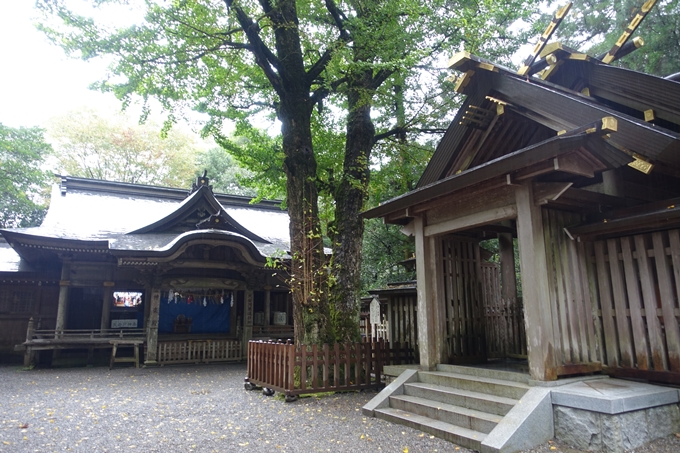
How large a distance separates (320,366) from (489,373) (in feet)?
9.96

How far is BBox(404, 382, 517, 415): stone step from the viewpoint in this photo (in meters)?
4.87

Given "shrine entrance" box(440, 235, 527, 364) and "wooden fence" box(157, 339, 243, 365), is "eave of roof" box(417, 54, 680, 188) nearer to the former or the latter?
"shrine entrance" box(440, 235, 527, 364)

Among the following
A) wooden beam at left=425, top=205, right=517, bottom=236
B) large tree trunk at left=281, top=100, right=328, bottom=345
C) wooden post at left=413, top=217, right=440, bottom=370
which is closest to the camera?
wooden beam at left=425, top=205, right=517, bottom=236

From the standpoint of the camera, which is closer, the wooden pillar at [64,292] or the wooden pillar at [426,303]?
the wooden pillar at [426,303]

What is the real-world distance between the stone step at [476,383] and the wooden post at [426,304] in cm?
27

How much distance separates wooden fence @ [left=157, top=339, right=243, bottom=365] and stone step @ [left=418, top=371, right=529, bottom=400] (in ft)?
29.3

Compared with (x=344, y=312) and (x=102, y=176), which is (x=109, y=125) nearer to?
(x=102, y=176)

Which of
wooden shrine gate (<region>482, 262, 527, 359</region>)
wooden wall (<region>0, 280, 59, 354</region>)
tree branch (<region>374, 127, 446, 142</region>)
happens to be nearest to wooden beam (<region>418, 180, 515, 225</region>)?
wooden shrine gate (<region>482, 262, 527, 359</region>)

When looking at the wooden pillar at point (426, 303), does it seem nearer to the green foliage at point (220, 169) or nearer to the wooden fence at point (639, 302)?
the wooden fence at point (639, 302)

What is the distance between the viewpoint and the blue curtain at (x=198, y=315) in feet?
48.1

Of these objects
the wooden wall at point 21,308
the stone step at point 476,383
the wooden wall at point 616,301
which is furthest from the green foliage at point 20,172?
the wooden wall at point 616,301

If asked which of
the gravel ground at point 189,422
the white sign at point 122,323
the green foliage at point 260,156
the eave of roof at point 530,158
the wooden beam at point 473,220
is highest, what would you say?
the green foliage at point 260,156

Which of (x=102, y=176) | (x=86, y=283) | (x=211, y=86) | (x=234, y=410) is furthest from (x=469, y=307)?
(x=102, y=176)

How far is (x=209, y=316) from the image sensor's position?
15148mm
